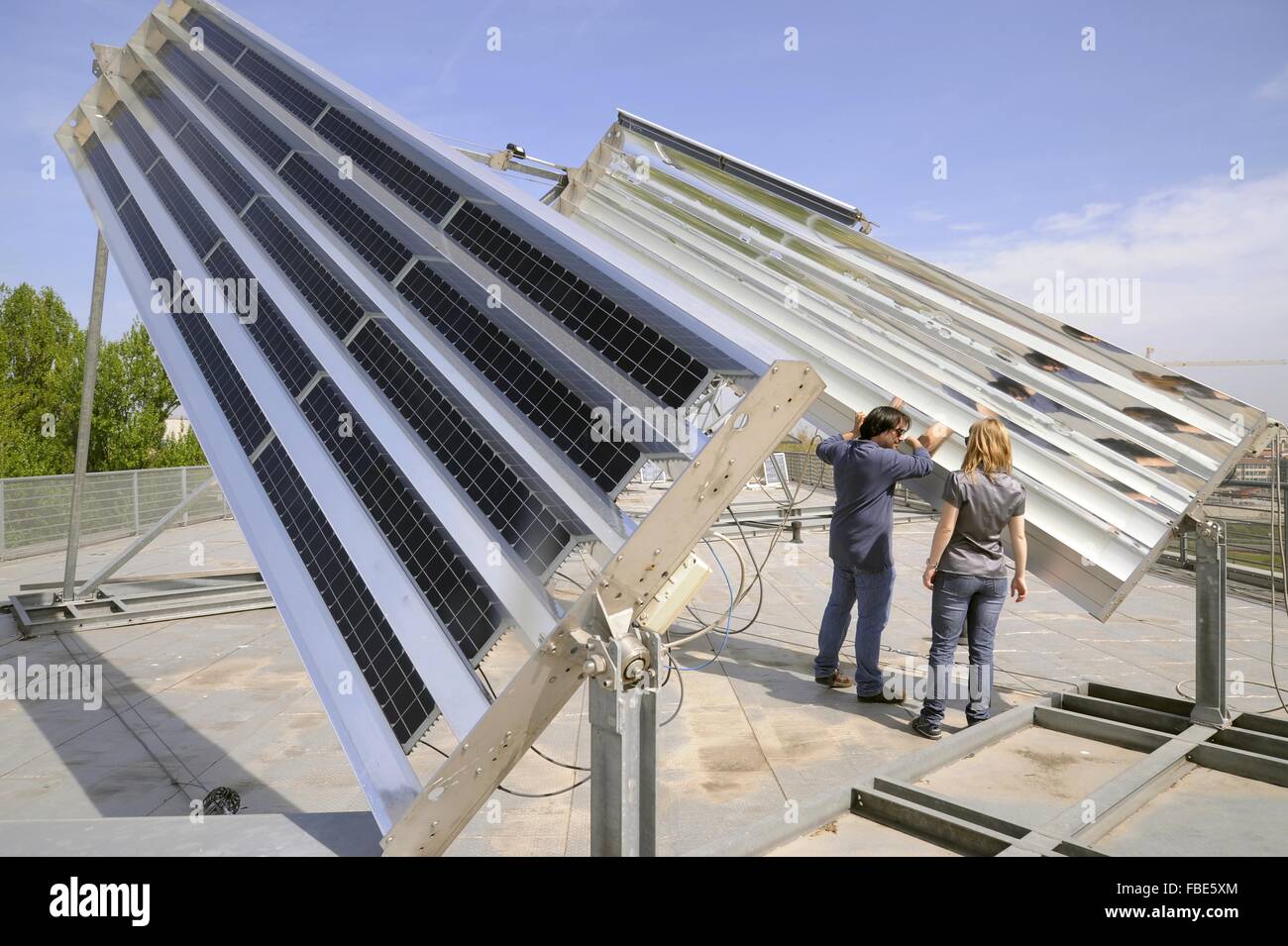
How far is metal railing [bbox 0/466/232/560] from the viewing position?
1791 centimetres

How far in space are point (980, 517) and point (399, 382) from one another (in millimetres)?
4101

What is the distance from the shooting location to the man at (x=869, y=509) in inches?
253

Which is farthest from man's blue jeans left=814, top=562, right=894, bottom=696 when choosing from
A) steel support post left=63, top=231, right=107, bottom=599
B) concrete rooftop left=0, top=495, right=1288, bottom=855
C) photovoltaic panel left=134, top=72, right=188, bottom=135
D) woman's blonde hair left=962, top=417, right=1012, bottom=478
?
steel support post left=63, top=231, right=107, bottom=599

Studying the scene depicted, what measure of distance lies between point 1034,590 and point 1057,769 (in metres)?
8.37

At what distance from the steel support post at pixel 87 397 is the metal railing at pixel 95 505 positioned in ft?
11.5

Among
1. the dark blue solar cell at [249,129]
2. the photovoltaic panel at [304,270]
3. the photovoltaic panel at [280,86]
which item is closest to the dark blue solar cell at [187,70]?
the dark blue solar cell at [249,129]

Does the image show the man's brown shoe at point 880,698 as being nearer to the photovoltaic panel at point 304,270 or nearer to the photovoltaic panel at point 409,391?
the photovoltaic panel at point 409,391

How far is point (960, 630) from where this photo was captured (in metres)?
6.04

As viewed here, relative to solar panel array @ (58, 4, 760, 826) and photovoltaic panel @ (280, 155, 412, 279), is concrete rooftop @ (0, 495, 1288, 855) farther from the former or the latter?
photovoltaic panel @ (280, 155, 412, 279)

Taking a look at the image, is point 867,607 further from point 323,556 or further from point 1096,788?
point 323,556

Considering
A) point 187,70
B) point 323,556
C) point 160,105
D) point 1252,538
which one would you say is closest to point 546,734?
point 323,556
